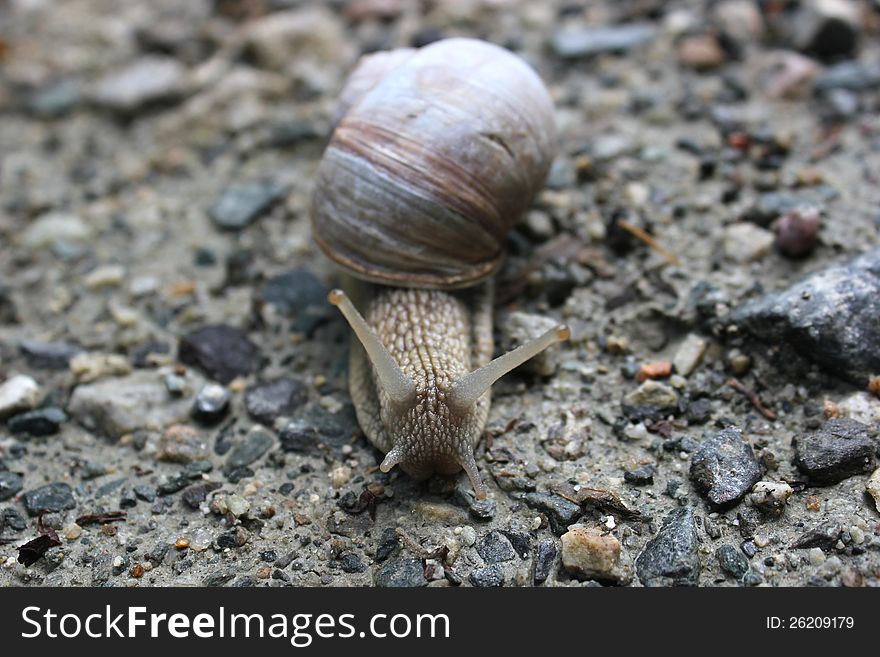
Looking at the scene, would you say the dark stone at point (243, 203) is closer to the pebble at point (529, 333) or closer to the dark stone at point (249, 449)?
the dark stone at point (249, 449)

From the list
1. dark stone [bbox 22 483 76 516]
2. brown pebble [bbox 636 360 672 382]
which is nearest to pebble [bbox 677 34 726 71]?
brown pebble [bbox 636 360 672 382]

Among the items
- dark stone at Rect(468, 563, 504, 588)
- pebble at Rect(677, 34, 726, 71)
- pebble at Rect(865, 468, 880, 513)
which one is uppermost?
pebble at Rect(677, 34, 726, 71)

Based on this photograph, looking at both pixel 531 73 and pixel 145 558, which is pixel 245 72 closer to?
pixel 531 73

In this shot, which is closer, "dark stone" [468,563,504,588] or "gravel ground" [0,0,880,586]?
"dark stone" [468,563,504,588]

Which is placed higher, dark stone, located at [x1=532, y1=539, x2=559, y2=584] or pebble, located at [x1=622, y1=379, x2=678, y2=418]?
pebble, located at [x1=622, y1=379, x2=678, y2=418]

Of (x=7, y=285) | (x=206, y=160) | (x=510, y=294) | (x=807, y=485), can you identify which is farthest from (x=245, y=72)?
(x=807, y=485)

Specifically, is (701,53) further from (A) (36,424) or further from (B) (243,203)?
(A) (36,424)

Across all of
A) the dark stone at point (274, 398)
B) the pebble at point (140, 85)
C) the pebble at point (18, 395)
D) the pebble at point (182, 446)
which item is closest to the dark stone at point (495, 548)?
the dark stone at point (274, 398)

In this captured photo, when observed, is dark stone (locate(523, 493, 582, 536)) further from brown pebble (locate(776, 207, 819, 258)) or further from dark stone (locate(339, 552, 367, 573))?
brown pebble (locate(776, 207, 819, 258))
